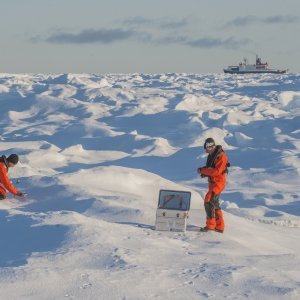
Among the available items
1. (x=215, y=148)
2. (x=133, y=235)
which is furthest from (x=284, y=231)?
(x=133, y=235)

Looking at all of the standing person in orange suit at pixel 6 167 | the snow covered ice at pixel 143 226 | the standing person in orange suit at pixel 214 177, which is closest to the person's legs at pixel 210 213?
the standing person in orange suit at pixel 214 177

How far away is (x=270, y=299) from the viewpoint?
408 cm

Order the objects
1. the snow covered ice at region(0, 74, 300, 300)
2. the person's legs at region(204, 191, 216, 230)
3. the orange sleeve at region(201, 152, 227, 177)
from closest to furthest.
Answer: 1. the snow covered ice at region(0, 74, 300, 300)
2. the orange sleeve at region(201, 152, 227, 177)
3. the person's legs at region(204, 191, 216, 230)

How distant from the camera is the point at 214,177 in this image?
6.39 m

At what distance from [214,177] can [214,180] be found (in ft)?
0.10

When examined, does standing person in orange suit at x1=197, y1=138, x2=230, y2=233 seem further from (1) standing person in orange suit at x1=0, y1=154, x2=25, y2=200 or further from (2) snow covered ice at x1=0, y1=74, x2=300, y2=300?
(1) standing person in orange suit at x1=0, y1=154, x2=25, y2=200

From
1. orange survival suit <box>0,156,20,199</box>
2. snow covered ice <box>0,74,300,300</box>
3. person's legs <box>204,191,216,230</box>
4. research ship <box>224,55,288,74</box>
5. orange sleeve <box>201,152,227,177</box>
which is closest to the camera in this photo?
snow covered ice <box>0,74,300,300</box>

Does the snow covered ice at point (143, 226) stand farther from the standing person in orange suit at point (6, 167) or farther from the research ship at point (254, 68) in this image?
the research ship at point (254, 68)

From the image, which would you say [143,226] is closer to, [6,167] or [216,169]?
→ [216,169]

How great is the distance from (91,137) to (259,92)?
925 inches

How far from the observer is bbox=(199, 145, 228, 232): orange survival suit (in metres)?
6.32

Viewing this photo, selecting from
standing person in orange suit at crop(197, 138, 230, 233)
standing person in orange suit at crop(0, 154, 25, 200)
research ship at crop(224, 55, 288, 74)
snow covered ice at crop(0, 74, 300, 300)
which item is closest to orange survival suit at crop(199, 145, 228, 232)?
standing person in orange suit at crop(197, 138, 230, 233)

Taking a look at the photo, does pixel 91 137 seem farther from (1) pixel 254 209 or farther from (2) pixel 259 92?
(2) pixel 259 92

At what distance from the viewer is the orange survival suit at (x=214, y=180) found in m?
6.32
